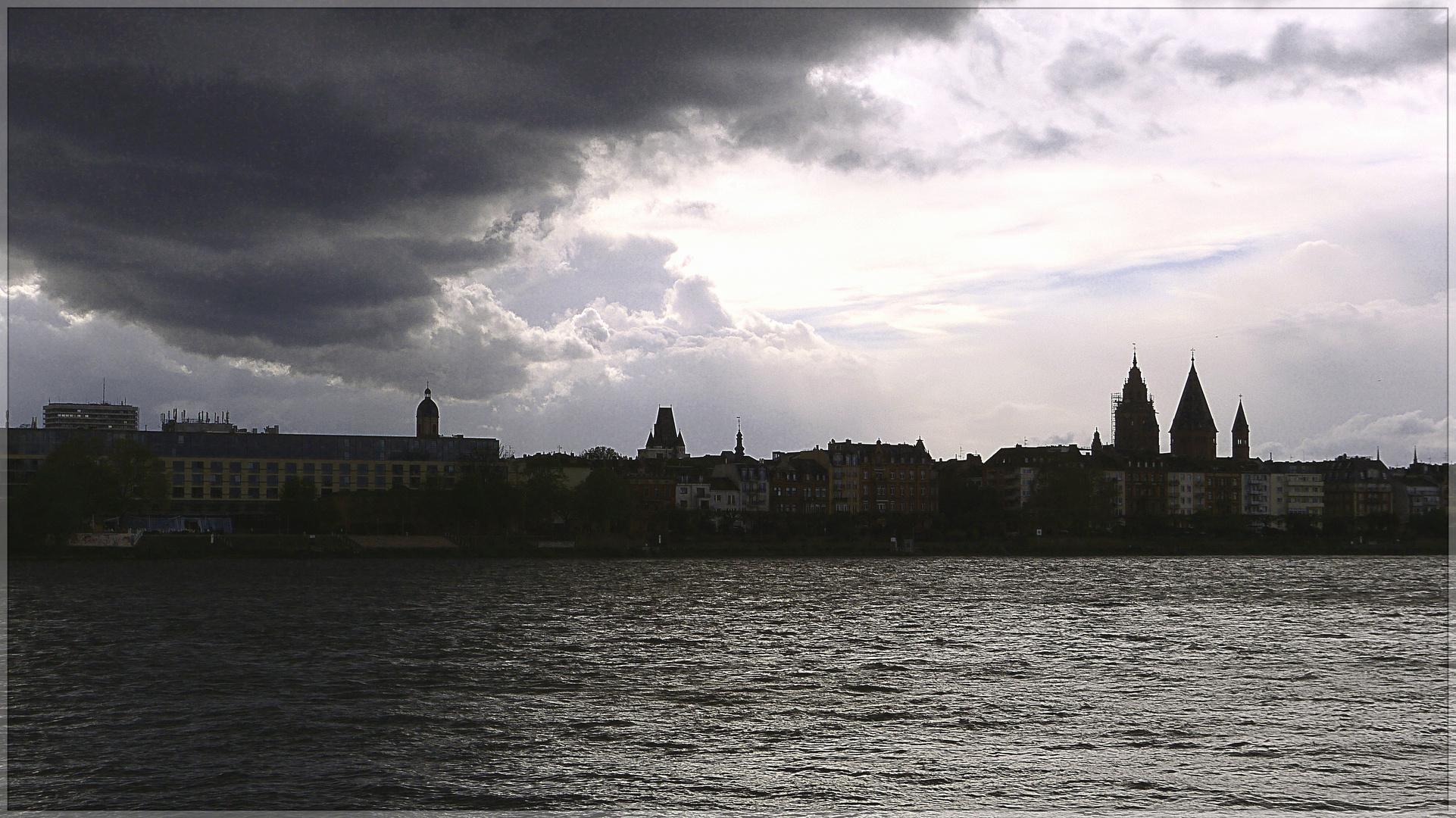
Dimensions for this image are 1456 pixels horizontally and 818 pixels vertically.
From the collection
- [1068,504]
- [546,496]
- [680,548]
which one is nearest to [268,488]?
[546,496]

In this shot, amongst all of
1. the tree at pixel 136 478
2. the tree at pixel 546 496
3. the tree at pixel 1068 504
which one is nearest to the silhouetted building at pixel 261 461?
the tree at pixel 546 496

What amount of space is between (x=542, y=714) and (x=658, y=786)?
9148 millimetres

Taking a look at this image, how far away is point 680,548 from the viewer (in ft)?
490

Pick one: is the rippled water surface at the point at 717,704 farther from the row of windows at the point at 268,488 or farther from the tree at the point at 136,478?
the row of windows at the point at 268,488

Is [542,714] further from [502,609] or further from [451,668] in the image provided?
[502,609]

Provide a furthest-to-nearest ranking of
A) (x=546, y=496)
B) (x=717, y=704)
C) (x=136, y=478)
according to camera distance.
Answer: (x=546, y=496), (x=136, y=478), (x=717, y=704)

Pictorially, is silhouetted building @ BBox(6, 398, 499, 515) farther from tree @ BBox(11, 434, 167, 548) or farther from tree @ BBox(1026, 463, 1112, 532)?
tree @ BBox(1026, 463, 1112, 532)

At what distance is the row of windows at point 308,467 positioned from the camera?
17688cm

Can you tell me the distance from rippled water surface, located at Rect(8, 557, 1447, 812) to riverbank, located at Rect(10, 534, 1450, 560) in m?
50.7

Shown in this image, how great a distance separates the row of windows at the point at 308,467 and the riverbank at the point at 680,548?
125 ft

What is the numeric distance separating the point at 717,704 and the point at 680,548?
11680 cm

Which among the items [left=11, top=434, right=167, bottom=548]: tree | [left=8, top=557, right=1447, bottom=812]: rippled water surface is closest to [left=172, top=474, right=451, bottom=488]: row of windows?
[left=11, top=434, right=167, bottom=548]: tree

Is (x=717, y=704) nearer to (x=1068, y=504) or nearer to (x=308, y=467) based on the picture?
(x=1068, y=504)

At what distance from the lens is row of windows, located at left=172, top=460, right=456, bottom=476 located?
6964 inches
